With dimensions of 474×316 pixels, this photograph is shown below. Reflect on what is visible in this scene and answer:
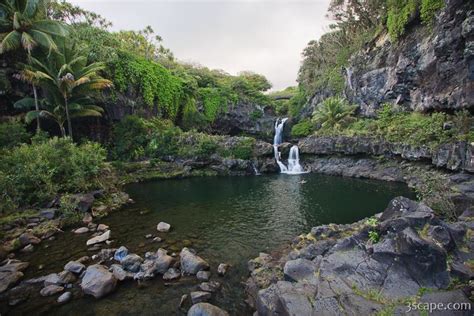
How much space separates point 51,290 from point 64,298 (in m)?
0.69

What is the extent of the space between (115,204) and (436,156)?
22112mm

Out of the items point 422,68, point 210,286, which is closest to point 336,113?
point 422,68

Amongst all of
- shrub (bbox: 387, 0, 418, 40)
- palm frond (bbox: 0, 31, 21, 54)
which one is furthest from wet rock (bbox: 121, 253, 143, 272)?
shrub (bbox: 387, 0, 418, 40)

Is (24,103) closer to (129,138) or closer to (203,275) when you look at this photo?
(129,138)

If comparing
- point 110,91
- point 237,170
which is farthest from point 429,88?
point 110,91

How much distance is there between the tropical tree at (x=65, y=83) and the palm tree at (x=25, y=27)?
1.24 m

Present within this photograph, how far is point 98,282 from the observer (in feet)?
23.9

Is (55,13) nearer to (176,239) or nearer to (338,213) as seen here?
(176,239)

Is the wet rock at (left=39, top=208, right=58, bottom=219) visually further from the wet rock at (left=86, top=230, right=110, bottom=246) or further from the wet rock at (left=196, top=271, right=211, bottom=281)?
the wet rock at (left=196, top=271, right=211, bottom=281)

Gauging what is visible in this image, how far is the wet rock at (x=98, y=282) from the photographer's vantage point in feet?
23.5

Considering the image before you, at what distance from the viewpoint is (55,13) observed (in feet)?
96.0

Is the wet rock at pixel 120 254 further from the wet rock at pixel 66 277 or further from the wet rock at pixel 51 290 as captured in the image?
the wet rock at pixel 51 290

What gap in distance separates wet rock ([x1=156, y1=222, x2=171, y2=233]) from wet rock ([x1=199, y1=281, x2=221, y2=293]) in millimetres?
4950

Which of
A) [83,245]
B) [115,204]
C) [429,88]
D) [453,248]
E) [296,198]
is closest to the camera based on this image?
[453,248]
